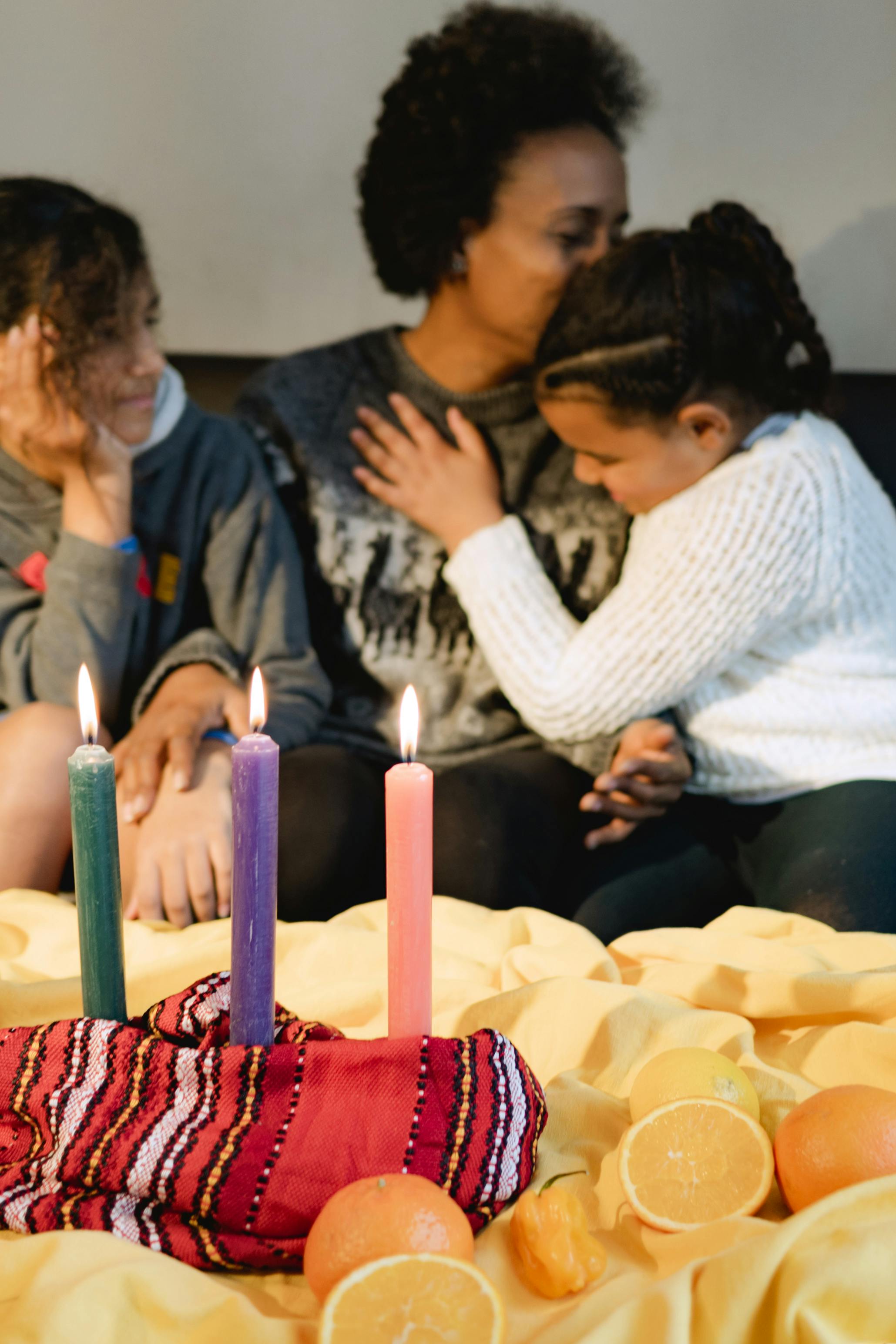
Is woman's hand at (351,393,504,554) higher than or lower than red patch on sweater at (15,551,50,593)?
higher

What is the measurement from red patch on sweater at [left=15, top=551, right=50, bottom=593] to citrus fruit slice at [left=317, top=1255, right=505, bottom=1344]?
0.89m

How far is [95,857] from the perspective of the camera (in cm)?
50

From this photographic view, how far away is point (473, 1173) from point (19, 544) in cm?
89

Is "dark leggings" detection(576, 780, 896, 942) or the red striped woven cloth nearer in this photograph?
the red striped woven cloth

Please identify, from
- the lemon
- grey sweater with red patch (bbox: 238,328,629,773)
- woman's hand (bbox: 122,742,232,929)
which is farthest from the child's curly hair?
the lemon

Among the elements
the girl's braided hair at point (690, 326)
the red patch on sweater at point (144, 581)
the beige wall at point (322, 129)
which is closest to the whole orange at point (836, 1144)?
the girl's braided hair at point (690, 326)

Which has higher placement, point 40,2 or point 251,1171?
point 40,2

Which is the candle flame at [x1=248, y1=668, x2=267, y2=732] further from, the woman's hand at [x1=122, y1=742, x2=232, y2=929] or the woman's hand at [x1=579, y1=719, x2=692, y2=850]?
the woman's hand at [x1=579, y1=719, x2=692, y2=850]

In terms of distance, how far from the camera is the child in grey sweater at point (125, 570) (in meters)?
0.94

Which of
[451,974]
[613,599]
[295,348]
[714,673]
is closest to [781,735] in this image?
[714,673]

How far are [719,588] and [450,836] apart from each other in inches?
13.6

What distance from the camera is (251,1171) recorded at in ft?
1.57

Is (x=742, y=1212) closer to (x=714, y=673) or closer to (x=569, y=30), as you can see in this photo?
(x=714, y=673)

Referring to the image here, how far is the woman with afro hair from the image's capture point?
1080 millimetres
